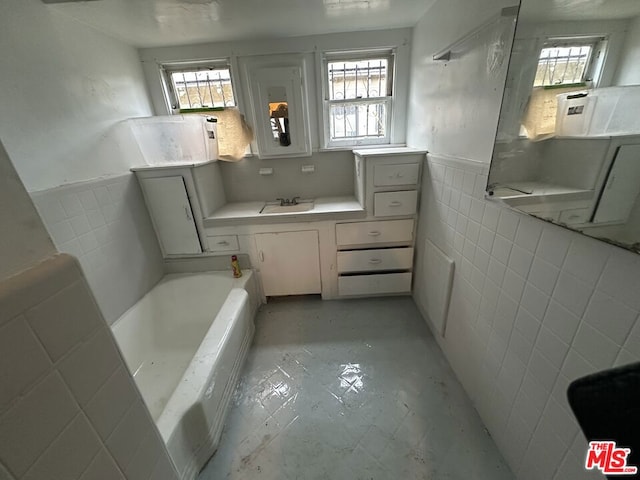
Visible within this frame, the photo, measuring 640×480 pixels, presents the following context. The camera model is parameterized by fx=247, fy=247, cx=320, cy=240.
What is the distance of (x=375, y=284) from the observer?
2111 millimetres

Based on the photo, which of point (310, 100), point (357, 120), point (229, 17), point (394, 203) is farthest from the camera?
point (357, 120)

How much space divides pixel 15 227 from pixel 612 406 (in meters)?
0.98

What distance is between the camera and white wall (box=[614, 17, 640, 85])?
1.89 feet

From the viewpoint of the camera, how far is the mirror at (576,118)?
1.96 feet

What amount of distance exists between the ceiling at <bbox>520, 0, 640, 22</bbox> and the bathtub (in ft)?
5.58

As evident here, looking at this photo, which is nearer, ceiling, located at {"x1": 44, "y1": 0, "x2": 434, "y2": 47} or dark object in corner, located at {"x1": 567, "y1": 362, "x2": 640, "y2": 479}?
dark object in corner, located at {"x1": 567, "y1": 362, "x2": 640, "y2": 479}

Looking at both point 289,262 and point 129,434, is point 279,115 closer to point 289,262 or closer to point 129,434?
point 289,262

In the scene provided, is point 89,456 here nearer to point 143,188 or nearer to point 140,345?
point 140,345

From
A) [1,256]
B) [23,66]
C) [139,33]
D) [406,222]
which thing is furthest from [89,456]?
[139,33]

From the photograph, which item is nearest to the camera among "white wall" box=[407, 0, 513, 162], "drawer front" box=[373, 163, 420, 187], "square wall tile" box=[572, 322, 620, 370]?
"square wall tile" box=[572, 322, 620, 370]

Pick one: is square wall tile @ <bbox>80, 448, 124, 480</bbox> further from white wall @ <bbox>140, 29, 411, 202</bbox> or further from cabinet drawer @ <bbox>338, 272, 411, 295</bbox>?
white wall @ <bbox>140, 29, 411, 202</bbox>

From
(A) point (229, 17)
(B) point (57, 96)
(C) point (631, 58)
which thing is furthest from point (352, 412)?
(A) point (229, 17)

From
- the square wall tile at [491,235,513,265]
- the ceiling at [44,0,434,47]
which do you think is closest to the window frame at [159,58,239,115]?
the ceiling at [44,0,434,47]

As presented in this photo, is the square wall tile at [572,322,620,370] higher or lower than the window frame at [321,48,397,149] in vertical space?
lower
